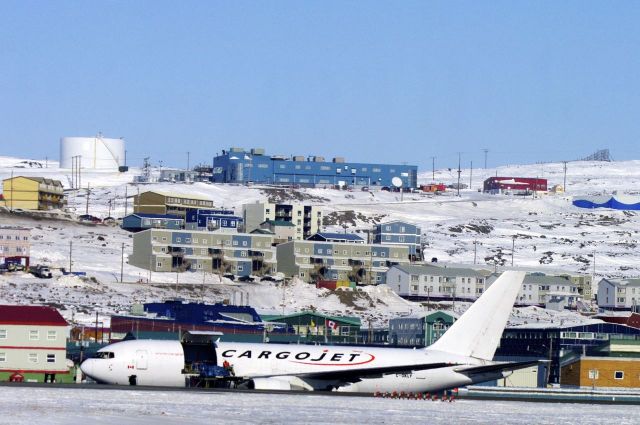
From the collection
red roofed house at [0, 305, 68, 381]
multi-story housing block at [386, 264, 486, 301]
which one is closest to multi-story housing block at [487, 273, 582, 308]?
multi-story housing block at [386, 264, 486, 301]

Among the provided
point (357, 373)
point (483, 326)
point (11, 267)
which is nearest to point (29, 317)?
point (357, 373)

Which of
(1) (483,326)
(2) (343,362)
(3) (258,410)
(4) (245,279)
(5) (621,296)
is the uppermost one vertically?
(1) (483,326)

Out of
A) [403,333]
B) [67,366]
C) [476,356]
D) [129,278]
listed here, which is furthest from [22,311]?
[129,278]

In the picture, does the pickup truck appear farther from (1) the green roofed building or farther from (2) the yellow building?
(2) the yellow building

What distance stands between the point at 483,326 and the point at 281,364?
10396 millimetres

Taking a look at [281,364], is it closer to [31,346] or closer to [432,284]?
[31,346]

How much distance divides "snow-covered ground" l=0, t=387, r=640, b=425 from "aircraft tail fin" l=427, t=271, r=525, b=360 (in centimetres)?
451

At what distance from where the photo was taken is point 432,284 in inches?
7731

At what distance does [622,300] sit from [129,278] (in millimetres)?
66333

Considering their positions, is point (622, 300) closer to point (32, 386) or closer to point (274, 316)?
point (274, 316)

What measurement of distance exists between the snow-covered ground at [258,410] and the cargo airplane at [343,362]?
11.3ft

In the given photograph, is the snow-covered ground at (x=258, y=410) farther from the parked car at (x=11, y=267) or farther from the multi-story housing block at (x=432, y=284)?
the multi-story housing block at (x=432, y=284)

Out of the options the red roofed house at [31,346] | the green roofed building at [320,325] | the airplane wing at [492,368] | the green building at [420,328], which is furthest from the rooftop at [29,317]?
the green building at [420,328]

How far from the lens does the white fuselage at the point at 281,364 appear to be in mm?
69375
